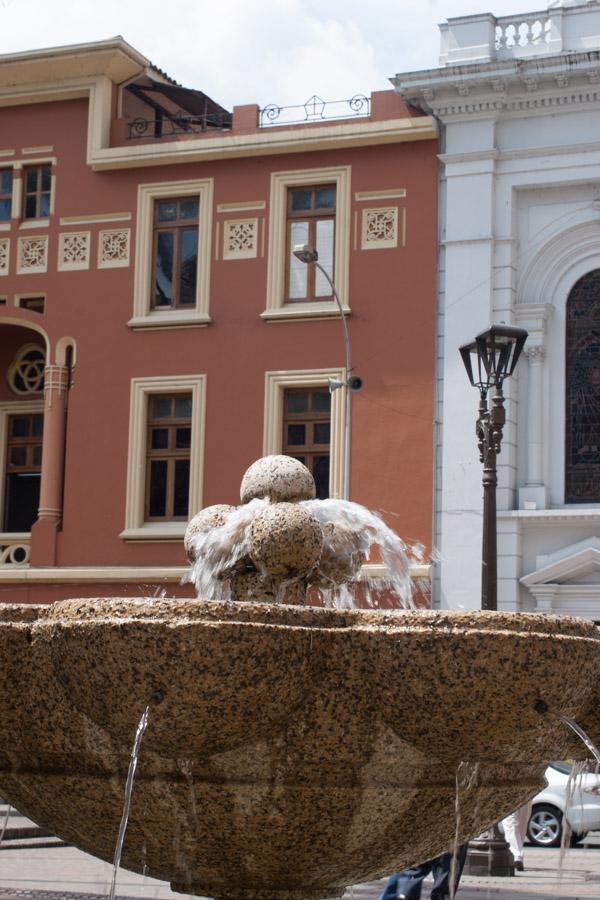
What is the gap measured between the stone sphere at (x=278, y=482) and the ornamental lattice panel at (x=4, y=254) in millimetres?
21252

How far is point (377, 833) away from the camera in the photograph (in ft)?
16.2

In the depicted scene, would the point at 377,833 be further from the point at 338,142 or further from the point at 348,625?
the point at 338,142

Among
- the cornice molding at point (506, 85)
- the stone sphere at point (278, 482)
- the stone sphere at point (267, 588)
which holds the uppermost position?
the cornice molding at point (506, 85)

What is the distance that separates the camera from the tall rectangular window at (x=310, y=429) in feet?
82.7

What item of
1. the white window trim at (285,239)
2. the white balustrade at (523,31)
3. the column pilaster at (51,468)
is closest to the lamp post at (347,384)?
the white window trim at (285,239)

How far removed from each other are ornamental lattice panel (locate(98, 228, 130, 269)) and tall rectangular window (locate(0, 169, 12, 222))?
1.98 m

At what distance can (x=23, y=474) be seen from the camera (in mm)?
28266

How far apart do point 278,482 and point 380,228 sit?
18764 millimetres

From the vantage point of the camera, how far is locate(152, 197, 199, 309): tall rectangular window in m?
26.6

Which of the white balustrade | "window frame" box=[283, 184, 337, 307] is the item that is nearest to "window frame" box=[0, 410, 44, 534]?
"window frame" box=[283, 184, 337, 307]

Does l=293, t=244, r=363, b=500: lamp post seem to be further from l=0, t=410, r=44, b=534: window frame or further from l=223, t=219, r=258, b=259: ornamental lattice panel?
l=0, t=410, r=44, b=534: window frame

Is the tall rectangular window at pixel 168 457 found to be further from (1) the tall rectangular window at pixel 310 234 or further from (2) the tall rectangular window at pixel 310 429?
(1) the tall rectangular window at pixel 310 234

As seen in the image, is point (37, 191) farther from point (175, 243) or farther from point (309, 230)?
point (309, 230)

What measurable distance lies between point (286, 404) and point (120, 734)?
69.9 ft
